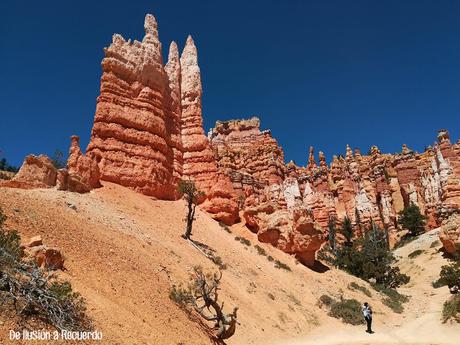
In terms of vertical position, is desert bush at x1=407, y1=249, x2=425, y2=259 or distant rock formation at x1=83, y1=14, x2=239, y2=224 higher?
distant rock formation at x1=83, y1=14, x2=239, y2=224

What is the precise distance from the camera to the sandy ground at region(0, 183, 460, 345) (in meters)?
10.7

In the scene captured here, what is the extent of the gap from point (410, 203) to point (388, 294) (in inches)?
1617

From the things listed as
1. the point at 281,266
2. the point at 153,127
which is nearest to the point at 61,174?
the point at 153,127

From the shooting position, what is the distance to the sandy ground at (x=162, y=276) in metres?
10.7

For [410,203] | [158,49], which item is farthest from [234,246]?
[410,203]

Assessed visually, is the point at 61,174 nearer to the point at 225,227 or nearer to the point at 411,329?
the point at 225,227

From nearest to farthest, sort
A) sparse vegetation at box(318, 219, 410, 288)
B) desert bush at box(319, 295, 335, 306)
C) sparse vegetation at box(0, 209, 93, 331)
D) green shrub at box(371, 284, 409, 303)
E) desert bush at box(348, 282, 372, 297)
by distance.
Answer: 1. sparse vegetation at box(0, 209, 93, 331)
2. desert bush at box(319, 295, 335, 306)
3. desert bush at box(348, 282, 372, 297)
4. green shrub at box(371, 284, 409, 303)
5. sparse vegetation at box(318, 219, 410, 288)

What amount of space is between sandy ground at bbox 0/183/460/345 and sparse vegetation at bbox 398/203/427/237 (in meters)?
26.8

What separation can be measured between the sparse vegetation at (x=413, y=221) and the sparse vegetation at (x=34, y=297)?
56.9 m

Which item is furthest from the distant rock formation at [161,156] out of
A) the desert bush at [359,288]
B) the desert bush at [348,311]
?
the desert bush at [348,311]

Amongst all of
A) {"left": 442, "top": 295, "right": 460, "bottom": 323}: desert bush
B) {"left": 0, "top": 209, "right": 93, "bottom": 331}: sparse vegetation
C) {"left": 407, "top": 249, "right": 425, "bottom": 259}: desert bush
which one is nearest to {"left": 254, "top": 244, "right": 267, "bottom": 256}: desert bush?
{"left": 442, "top": 295, "right": 460, "bottom": 323}: desert bush

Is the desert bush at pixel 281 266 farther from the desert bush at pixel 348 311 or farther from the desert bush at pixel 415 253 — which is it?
the desert bush at pixel 415 253

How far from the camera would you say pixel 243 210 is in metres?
34.0

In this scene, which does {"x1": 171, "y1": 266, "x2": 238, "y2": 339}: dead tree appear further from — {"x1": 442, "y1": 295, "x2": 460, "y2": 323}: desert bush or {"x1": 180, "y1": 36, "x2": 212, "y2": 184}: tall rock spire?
{"x1": 180, "y1": 36, "x2": 212, "y2": 184}: tall rock spire
